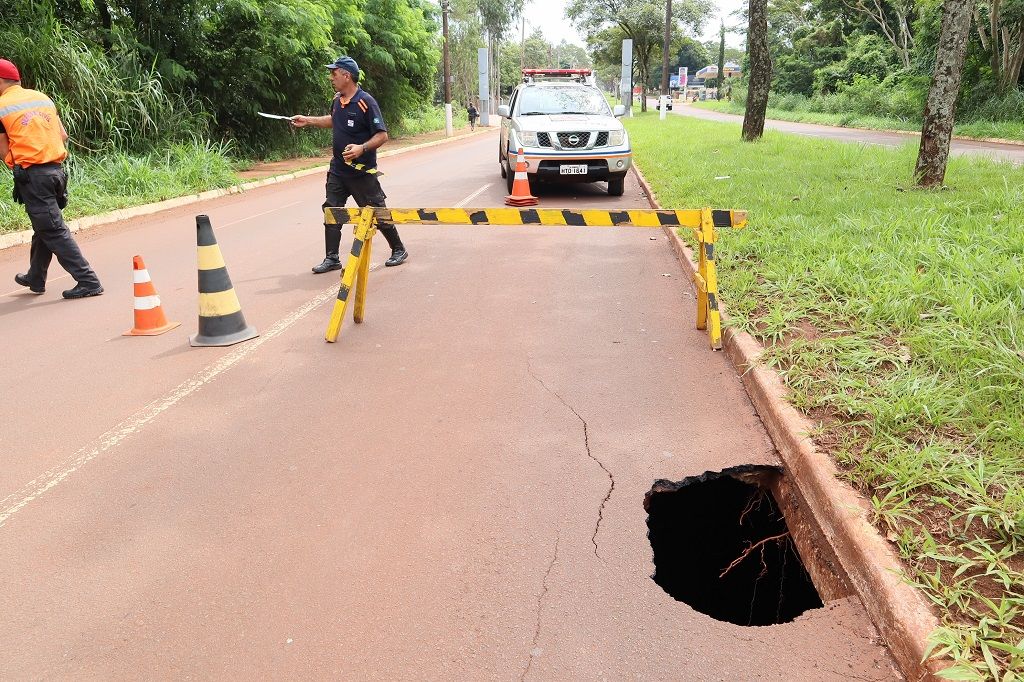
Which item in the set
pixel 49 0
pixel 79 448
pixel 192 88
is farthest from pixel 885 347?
pixel 192 88

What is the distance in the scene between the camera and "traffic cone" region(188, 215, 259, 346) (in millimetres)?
5121

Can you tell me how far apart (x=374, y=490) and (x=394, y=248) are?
183 inches

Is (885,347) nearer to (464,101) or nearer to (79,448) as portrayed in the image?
(79,448)

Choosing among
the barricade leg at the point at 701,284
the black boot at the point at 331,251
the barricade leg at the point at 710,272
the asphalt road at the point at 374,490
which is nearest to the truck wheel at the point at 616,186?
the asphalt road at the point at 374,490

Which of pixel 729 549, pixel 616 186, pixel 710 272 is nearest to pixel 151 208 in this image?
pixel 616 186

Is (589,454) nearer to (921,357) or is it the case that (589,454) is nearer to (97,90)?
(921,357)

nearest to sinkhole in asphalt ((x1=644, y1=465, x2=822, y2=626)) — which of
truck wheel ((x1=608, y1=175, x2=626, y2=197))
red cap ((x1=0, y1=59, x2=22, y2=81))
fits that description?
red cap ((x1=0, y1=59, x2=22, y2=81))

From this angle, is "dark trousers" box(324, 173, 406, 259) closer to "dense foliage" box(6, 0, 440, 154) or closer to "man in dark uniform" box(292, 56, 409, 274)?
"man in dark uniform" box(292, 56, 409, 274)

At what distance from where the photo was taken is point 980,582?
2373 mm

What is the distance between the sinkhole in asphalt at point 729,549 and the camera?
295 cm

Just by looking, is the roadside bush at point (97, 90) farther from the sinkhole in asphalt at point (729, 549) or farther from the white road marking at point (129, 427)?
the sinkhole in asphalt at point (729, 549)

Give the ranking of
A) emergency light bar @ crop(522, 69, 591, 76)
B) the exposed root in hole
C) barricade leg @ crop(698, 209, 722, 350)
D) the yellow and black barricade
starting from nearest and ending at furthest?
the exposed root in hole → the yellow and black barricade → barricade leg @ crop(698, 209, 722, 350) → emergency light bar @ crop(522, 69, 591, 76)

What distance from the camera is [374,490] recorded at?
3.27 m

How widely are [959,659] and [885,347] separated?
252cm
